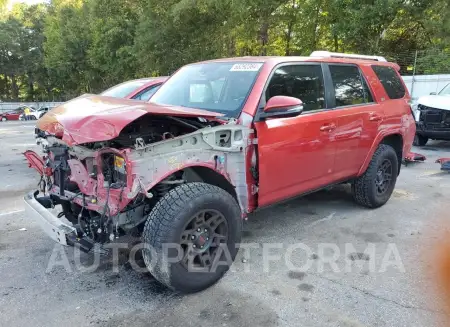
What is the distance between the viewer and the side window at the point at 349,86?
4.43 m

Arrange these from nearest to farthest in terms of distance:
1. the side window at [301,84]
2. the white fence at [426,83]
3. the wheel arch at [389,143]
A: the side window at [301,84] → the wheel arch at [389,143] → the white fence at [426,83]

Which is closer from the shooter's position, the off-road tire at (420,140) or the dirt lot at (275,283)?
the dirt lot at (275,283)

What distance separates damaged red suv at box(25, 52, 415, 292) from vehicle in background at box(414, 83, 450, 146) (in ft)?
20.1

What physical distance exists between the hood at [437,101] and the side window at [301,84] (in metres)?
7.02

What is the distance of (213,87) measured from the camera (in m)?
4.00

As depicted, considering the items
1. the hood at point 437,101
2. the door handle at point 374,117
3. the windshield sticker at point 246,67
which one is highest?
the windshield sticker at point 246,67

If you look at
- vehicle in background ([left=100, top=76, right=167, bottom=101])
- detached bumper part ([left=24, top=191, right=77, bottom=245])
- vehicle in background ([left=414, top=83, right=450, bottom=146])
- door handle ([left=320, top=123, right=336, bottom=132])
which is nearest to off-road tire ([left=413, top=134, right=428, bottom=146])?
vehicle in background ([left=414, top=83, right=450, bottom=146])

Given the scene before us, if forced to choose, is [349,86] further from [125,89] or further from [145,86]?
[125,89]

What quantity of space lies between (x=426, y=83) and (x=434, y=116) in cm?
671

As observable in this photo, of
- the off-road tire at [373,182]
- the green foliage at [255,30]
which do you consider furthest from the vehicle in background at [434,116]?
the green foliage at [255,30]

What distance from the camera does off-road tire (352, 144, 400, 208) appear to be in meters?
4.95

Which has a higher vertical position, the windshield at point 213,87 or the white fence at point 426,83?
the windshield at point 213,87

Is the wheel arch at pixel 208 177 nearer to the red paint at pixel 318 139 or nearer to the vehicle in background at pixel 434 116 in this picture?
the red paint at pixel 318 139

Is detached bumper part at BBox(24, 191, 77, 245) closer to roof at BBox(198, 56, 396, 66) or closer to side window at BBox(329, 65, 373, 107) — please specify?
roof at BBox(198, 56, 396, 66)
